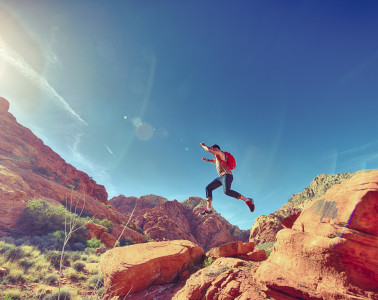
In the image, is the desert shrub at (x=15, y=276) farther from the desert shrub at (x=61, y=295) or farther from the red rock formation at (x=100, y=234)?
the red rock formation at (x=100, y=234)

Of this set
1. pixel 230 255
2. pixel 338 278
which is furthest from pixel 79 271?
pixel 338 278

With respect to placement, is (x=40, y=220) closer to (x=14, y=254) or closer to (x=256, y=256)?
(x=14, y=254)

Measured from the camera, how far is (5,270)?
7.87 m

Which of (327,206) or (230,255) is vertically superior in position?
(327,206)

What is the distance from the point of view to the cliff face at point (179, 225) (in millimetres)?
48213

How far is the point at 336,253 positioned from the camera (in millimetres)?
4578

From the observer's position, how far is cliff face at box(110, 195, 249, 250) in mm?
48213

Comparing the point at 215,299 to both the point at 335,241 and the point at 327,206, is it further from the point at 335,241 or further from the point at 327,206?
the point at 327,206

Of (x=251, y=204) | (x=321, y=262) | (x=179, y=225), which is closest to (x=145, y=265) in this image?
(x=251, y=204)

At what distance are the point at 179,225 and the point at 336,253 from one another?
5418 centimetres

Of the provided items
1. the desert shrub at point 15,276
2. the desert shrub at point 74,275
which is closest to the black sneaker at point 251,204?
the desert shrub at point 74,275

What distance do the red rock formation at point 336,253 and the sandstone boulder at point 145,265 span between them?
4.46m

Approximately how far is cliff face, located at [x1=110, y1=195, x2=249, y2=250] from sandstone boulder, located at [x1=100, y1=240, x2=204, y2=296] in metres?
37.2

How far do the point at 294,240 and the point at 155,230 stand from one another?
152 feet
